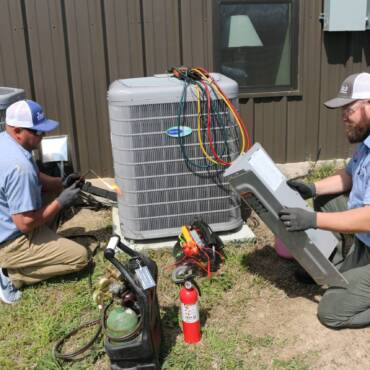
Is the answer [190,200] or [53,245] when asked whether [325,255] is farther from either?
[53,245]

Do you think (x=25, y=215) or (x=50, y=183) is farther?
(x=50, y=183)

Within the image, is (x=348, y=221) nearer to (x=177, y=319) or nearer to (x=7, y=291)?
(x=177, y=319)

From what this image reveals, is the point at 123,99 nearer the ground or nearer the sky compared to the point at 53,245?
nearer the sky

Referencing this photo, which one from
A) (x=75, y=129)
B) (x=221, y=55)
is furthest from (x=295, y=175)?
(x=75, y=129)

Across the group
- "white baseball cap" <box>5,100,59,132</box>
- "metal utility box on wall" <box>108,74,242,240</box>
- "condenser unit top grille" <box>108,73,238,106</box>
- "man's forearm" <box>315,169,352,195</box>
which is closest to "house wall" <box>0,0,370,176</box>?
"metal utility box on wall" <box>108,74,242,240</box>

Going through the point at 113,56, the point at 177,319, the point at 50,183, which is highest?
the point at 113,56

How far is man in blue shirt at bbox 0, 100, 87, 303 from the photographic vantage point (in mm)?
2994

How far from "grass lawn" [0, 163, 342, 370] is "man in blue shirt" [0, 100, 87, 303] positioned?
0.14m

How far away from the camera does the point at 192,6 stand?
15.1ft

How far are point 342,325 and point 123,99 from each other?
195cm

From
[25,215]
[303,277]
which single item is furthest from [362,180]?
[25,215]

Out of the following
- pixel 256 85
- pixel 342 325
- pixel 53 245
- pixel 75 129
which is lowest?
pixel 342 325

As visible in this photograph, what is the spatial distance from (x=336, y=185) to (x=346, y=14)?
2251mm

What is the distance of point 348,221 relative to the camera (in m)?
2.57
